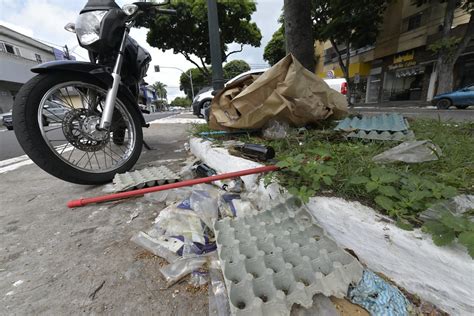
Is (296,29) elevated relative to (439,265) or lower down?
elevated

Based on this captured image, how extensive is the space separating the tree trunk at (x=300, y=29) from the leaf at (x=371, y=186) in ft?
9.42

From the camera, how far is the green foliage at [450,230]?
588 millimetres

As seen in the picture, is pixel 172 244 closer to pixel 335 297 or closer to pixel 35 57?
pixel 335 297

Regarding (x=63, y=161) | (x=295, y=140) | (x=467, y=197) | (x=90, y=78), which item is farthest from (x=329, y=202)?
(x=90, y=78)

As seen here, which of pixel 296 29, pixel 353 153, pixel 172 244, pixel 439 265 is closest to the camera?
pixel 439 265

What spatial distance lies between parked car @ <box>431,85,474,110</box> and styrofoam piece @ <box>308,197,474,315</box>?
12379mm

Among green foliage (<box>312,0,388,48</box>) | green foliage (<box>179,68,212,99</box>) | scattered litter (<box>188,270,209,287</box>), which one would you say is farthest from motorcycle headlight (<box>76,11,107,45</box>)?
green foliage (<box>179,68,212,99</box>)

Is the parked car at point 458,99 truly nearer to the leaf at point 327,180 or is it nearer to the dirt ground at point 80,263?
the leaf at point 327,180

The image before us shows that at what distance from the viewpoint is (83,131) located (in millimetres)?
1729

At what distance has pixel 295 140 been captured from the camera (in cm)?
181

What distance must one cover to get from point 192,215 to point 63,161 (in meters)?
1.05

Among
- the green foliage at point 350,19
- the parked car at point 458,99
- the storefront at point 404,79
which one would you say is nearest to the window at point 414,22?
the storefront at point 404,79

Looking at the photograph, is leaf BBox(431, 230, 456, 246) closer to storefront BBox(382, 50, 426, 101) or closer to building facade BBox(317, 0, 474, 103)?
building facade BBox(317, 0, 474, 103)

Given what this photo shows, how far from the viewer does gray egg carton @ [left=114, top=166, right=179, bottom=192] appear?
4.93 feet
